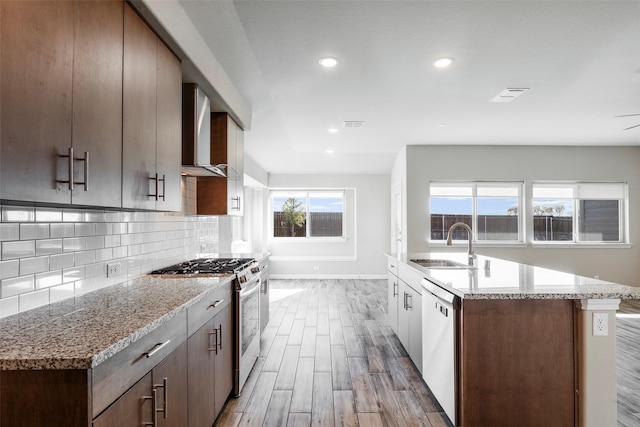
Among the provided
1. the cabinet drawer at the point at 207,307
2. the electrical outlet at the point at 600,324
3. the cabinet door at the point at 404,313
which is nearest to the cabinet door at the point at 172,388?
the cabinet drawer at the point at 207,307

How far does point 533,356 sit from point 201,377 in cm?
186

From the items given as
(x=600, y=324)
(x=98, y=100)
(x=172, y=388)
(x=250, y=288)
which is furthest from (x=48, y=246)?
(x=600, y=324)

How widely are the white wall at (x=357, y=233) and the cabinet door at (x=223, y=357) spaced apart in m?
5.43

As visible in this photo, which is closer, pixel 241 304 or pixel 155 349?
pixel 155 349

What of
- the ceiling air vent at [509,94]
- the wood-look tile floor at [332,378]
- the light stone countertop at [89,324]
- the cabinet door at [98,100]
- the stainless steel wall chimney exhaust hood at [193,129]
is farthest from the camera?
the ceiling air vent at [509,94]

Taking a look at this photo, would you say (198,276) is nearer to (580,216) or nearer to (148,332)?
(148,332)

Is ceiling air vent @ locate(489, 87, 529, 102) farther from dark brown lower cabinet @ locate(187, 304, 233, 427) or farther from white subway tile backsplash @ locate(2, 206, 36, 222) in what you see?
white subway tile backsplash @ locate(2, 206, 36, 222)

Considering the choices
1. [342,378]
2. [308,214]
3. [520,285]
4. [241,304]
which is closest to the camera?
[520,285]

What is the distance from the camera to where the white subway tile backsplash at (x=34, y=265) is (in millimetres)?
1540

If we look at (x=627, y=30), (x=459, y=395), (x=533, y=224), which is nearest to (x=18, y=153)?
(x=459, y=395)

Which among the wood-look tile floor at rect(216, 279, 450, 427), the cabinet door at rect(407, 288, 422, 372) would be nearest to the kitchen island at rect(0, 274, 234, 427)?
the wood-look tile floor at rect(216, 279, 450, 427)

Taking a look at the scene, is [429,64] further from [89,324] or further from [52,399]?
[52,399]

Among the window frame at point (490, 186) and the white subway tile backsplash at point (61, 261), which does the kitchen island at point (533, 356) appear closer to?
the white subway tile backsplash at point (61, 261)

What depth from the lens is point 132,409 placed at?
1281 mm
